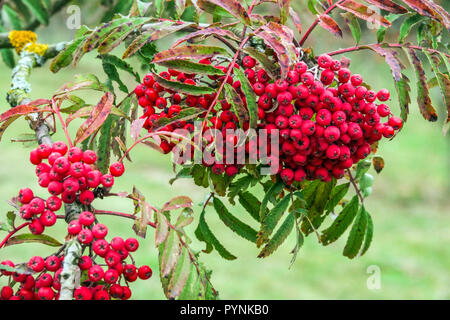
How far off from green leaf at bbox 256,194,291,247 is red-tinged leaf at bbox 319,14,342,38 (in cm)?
40

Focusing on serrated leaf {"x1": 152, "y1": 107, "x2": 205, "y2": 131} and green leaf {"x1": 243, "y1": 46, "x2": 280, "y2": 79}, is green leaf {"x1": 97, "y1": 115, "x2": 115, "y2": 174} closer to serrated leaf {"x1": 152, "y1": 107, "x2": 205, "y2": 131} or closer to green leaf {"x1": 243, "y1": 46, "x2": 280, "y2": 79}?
serrated leaf {"x1": 152, "y1": 107, "x2": 205, "y2": 131}

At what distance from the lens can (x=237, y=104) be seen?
1001 millimetres

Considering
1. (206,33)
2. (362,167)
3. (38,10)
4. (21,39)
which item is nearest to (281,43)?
(206,33)

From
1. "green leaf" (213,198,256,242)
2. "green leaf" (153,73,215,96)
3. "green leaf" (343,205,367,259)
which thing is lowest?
"green leaf" (343,205,367,259)

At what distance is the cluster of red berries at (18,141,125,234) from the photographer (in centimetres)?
92

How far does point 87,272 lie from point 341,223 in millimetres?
767

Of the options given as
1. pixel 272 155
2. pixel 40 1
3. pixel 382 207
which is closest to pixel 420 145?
pixel 382 207

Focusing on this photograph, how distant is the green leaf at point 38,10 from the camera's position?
2.07 m

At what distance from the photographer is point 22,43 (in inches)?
71.0

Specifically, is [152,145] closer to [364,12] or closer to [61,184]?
[61,184]

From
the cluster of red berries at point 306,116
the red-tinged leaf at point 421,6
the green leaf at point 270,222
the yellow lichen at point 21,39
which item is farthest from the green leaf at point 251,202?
the yellow lichen at point 21,39

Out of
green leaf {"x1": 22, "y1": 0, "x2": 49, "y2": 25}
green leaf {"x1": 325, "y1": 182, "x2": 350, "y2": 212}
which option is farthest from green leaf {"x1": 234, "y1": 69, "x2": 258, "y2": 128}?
green leaf {"x1": 22, "y1": 0, "x2": 49, "y2": 25}
